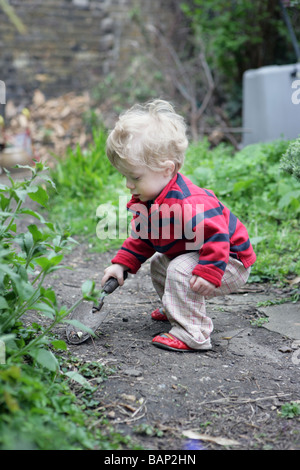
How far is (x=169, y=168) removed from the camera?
6.96ft

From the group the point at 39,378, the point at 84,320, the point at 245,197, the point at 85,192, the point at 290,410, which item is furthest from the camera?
the point at 85,192

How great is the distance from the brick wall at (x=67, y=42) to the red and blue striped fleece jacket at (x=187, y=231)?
612 cm

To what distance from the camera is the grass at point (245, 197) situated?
10.6 feet

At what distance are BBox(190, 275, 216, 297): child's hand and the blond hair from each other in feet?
1.62

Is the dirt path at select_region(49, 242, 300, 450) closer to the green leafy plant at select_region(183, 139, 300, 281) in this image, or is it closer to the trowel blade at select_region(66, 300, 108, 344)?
the trowel blade at select_region(66, 300, 108, 344)

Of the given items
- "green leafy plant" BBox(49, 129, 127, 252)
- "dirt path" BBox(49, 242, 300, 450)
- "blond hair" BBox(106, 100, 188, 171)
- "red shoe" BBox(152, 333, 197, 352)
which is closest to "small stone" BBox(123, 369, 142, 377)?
"dirt path" BBox(49, 242, 300, 450)

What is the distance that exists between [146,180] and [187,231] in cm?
28

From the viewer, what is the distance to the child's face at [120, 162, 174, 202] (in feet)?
6.88

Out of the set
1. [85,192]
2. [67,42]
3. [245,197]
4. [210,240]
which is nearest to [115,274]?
[210,240]

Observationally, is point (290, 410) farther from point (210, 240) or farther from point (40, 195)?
point (40, 195)

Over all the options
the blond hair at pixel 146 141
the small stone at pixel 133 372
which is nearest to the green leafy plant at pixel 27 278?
the small stone at pixel 133 372

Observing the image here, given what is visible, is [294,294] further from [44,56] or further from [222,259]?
[44,56]

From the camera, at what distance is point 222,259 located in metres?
2.00
